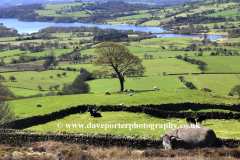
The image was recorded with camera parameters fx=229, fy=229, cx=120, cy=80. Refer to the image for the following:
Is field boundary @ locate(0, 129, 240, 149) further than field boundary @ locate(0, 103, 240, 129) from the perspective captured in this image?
No

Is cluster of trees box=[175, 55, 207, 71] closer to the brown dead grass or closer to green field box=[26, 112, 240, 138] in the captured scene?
green field box=[26, 112, 240, 138]

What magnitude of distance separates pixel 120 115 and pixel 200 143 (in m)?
11.9

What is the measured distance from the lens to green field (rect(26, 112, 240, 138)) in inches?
760

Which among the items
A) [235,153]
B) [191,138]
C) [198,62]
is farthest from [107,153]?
[198,62]

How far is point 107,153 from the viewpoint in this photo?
49.1 ft

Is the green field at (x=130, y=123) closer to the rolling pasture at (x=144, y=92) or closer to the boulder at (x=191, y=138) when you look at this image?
the rolling pasture at (x=144, y=92)

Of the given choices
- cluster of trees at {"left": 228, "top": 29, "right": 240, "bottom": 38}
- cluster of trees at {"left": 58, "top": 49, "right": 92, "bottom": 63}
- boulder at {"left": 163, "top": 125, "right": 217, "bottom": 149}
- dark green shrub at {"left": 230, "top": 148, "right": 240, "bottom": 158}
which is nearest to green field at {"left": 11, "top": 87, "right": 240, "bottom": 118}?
boulder at {"left": 163, "top": 125, "right": 217, "bottom": 149}

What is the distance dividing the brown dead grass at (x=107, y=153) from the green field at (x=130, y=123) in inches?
129

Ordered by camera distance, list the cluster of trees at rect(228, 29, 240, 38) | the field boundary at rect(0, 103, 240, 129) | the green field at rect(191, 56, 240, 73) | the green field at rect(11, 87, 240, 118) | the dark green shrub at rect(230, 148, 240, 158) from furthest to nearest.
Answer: the cluster of trees at rect(228, 29, 240, 38) → the green field at rect(191, 56, 240, 73) → the green field at rect(11, 87, 240, 118) → the field boundary at rect(0, 103, 240, 129) → the dark green shrub at rect(230, 148, 240, 158)

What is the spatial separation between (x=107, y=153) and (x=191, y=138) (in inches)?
217

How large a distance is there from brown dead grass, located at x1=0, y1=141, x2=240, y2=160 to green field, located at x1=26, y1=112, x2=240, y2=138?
3.27 m

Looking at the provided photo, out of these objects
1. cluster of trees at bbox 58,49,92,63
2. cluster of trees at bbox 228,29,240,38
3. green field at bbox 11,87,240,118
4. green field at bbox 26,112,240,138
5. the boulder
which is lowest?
green field at bbox 26,112,240,138

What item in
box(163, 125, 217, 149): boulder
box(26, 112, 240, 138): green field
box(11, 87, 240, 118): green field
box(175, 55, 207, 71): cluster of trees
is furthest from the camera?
box(175, 55, 207, 71): cluster of trees

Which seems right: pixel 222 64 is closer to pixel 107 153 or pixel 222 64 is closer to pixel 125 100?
pixel 125 100
